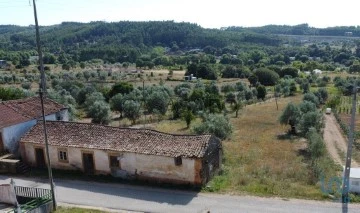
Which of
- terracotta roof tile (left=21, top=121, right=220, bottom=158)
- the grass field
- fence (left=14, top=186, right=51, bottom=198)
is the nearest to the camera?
fence (left=14, top=186, right=51, bottom=198)

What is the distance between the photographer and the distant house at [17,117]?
28.5 m

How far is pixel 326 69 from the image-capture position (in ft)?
425

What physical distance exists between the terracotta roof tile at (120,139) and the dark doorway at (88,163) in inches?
30.9

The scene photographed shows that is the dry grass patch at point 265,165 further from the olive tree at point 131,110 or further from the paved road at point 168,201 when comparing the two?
the olive tree at point 131,110

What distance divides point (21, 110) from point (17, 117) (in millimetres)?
1276

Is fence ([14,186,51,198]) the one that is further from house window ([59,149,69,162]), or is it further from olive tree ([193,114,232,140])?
olive tree ([193,114,232,140])

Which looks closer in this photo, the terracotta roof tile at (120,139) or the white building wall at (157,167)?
the white building wall at (157,167)

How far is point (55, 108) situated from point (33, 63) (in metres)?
121

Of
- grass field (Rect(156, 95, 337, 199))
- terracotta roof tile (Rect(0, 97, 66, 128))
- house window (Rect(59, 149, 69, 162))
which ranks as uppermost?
terracotta roof tile (Rect(0, 97, 66, 128))

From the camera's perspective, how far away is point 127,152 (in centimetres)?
2481

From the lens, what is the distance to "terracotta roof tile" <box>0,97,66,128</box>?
95.4 feet

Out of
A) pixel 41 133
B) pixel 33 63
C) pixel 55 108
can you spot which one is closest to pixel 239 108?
pixel 55 108

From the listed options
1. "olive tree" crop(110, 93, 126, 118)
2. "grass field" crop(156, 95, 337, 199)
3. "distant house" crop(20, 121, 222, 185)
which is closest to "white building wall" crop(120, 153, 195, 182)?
"distant house" crop(20, 121, 222, 185)

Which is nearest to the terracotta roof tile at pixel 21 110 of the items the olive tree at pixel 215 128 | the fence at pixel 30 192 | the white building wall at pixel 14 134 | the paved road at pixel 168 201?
the white building wall at pixel 14 134
